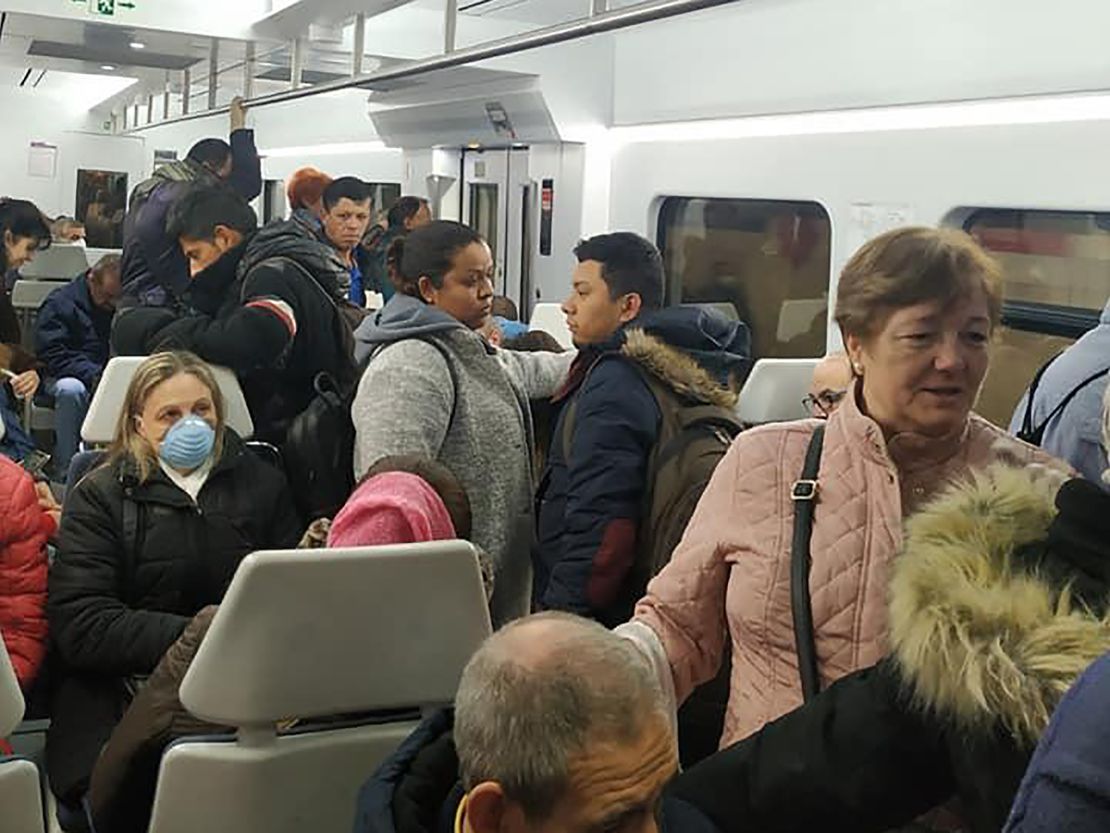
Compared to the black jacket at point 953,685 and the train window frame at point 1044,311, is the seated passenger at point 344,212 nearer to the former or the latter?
A: the train window frame at point 1044,311

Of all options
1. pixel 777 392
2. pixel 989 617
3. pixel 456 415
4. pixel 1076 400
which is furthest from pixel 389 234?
pixel 989 617

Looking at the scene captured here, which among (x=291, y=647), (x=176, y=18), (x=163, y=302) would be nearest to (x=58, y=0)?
(x=176, y=18)

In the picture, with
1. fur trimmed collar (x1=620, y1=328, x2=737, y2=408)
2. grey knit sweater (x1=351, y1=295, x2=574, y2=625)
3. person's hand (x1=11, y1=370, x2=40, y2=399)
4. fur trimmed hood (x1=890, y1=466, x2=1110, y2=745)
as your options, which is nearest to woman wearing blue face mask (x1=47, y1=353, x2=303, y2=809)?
grey knit sweater (x1=351, y1=295, x2=574, y2=625)

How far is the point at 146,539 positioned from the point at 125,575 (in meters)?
0.09

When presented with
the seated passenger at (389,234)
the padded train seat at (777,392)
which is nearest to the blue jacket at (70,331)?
the seated passenger at (389,234)

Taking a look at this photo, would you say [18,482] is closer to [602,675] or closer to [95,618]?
[95,618]

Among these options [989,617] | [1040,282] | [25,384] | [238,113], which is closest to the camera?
[989,617]

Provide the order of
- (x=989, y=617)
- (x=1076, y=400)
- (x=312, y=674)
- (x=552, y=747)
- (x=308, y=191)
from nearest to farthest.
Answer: (x=989, y=617) < (x=552, y=747) < (x=312, y=674) < (x=1076, y=400) < (x=308, y=191)

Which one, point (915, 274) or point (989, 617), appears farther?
point (915, 274)

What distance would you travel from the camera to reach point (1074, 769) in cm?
80

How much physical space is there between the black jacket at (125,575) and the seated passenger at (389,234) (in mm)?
2984

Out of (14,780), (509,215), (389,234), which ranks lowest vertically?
(14,780)

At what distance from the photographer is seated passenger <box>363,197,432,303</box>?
21.6ft

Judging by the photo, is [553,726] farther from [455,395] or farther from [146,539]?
[146,539]
